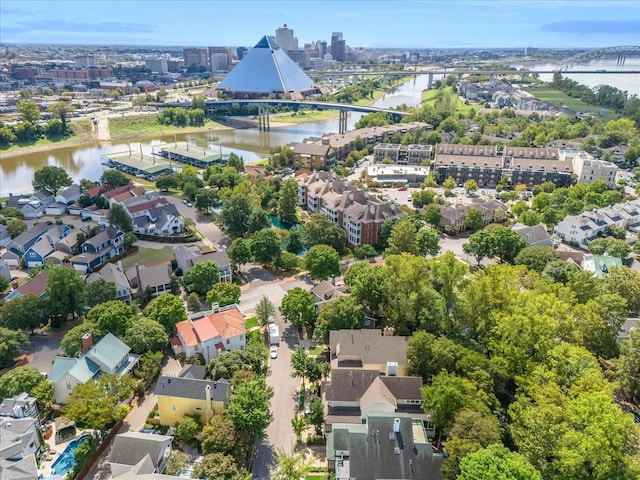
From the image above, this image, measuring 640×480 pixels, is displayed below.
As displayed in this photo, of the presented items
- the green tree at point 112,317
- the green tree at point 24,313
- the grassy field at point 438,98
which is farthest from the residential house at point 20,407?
the grassy field at point 438,98

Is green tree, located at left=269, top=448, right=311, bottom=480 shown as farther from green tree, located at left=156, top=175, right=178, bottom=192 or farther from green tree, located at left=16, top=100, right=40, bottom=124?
green tree, located at left=16, top=100, right=40, bottom=124

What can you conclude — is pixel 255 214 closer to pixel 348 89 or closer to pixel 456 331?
pixel 456 331

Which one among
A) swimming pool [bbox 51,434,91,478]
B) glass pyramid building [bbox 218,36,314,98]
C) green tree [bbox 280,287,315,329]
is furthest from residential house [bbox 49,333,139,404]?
glass pyramid building [bbox 218,36,314,98]

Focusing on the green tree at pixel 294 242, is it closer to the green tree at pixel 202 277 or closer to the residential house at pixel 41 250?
the green tree at pixel 202 277

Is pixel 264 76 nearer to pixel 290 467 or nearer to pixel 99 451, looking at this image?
pixel 99 451

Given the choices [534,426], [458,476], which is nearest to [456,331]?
[534,426]
